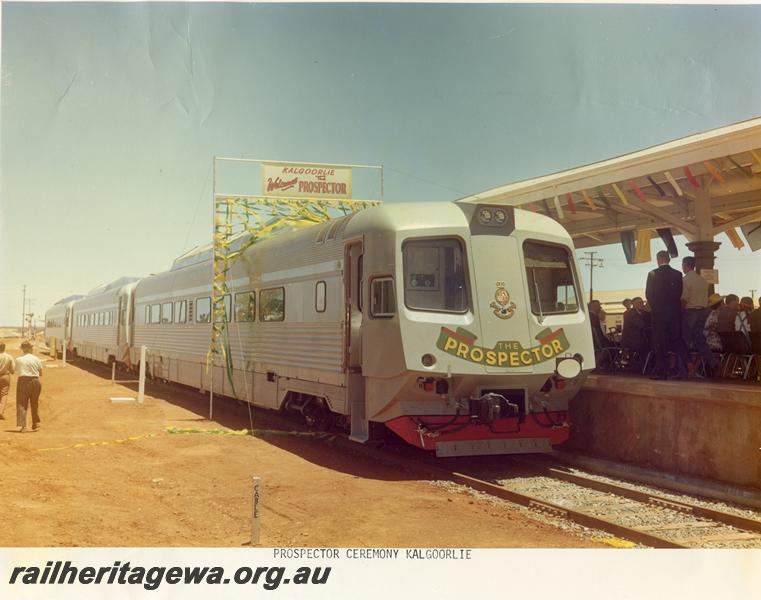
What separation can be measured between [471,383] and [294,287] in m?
4.06

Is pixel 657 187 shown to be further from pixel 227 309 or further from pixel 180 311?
pixel 180 311

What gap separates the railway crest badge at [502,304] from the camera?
29.1 feet

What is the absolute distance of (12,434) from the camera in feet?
42.2

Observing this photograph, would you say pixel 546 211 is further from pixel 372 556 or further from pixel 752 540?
pixel 372 556

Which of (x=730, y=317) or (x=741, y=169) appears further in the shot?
(x=730, y=317)

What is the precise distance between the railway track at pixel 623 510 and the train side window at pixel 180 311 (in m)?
10.9

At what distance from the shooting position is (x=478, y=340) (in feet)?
28.7

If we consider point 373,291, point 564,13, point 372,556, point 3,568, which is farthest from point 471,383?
point 3,568

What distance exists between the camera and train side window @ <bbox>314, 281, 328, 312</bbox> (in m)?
10.7

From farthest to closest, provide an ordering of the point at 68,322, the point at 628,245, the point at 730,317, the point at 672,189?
the point at 68,322
the point at 628,245
the point at 672,189
the point at 730,317

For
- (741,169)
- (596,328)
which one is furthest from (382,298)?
(741,169)

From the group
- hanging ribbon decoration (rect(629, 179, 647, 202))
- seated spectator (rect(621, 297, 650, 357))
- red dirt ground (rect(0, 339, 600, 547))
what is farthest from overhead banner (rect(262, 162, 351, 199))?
seated spectator (rect(621, 297, 650, 357))

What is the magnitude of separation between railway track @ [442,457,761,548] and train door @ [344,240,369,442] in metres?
1.53

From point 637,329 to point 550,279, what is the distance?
3123mm
